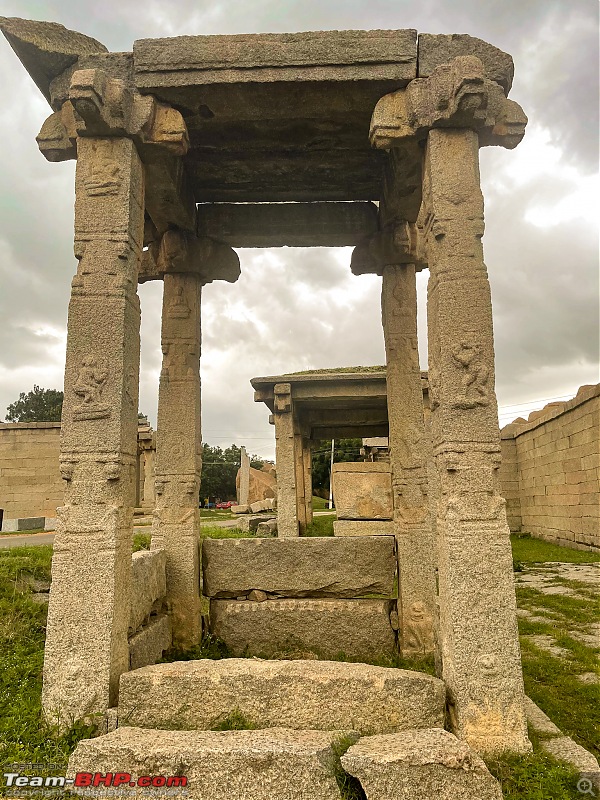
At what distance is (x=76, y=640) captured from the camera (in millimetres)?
3840

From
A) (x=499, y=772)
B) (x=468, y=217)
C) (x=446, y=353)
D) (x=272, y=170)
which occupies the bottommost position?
(x=499, y=772)

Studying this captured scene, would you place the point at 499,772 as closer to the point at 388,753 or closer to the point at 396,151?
the point at 388,753

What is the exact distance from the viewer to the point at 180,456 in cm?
608

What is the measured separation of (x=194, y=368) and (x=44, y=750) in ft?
12.3

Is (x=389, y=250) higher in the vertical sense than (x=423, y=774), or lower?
higher

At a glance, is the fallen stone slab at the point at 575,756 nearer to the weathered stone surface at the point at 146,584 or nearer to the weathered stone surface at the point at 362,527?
the weathered stone surface at the point at 146,584

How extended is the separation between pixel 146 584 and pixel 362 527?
7.85 metres

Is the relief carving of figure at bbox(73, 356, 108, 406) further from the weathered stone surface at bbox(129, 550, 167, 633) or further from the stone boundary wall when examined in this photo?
the stone boundary wall

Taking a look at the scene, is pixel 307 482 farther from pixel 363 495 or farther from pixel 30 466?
pixel 30 466

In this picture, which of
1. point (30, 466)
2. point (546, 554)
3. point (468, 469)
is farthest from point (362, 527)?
point (30, 466)

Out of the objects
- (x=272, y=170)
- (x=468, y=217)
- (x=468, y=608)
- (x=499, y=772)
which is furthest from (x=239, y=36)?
(x=499, y=772)

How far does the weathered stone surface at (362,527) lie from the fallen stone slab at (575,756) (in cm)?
854

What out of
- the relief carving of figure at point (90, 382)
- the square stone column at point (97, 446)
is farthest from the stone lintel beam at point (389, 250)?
the relief carving of figure at point (90, 382)

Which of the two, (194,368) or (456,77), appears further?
(194,368)
